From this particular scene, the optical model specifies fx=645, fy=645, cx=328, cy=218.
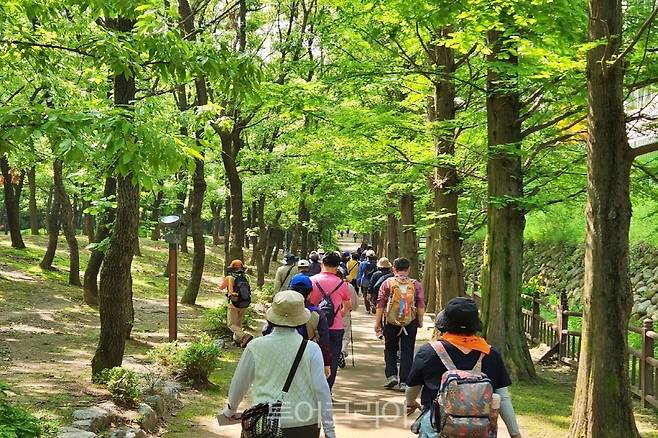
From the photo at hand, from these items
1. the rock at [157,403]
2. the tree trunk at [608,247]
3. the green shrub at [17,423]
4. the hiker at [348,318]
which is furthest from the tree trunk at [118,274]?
the tree trunk at [608,247]

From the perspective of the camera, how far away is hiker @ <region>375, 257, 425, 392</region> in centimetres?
902

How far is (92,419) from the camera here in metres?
6.37

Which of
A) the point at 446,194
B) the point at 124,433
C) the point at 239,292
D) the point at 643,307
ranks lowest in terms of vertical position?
the point at 124,433

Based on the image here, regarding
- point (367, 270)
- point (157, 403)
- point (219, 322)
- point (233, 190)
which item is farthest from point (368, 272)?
point (157, 403)

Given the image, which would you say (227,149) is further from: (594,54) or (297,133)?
(594,54)

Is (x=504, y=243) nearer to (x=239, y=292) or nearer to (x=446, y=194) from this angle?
(x=446, y=194)

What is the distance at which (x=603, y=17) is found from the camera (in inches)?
263

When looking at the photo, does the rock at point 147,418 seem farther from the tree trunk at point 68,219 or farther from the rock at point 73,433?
the tree trunk at point 68,219

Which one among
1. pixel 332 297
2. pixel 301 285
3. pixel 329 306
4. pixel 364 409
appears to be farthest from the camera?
pixel 364 409

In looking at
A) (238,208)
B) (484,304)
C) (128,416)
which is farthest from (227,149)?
(128,416)

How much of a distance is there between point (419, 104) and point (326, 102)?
544cm

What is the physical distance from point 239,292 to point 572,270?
18.0 metres

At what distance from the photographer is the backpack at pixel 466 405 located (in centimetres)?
392

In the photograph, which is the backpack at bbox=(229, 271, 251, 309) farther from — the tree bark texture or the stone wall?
the stone wall
